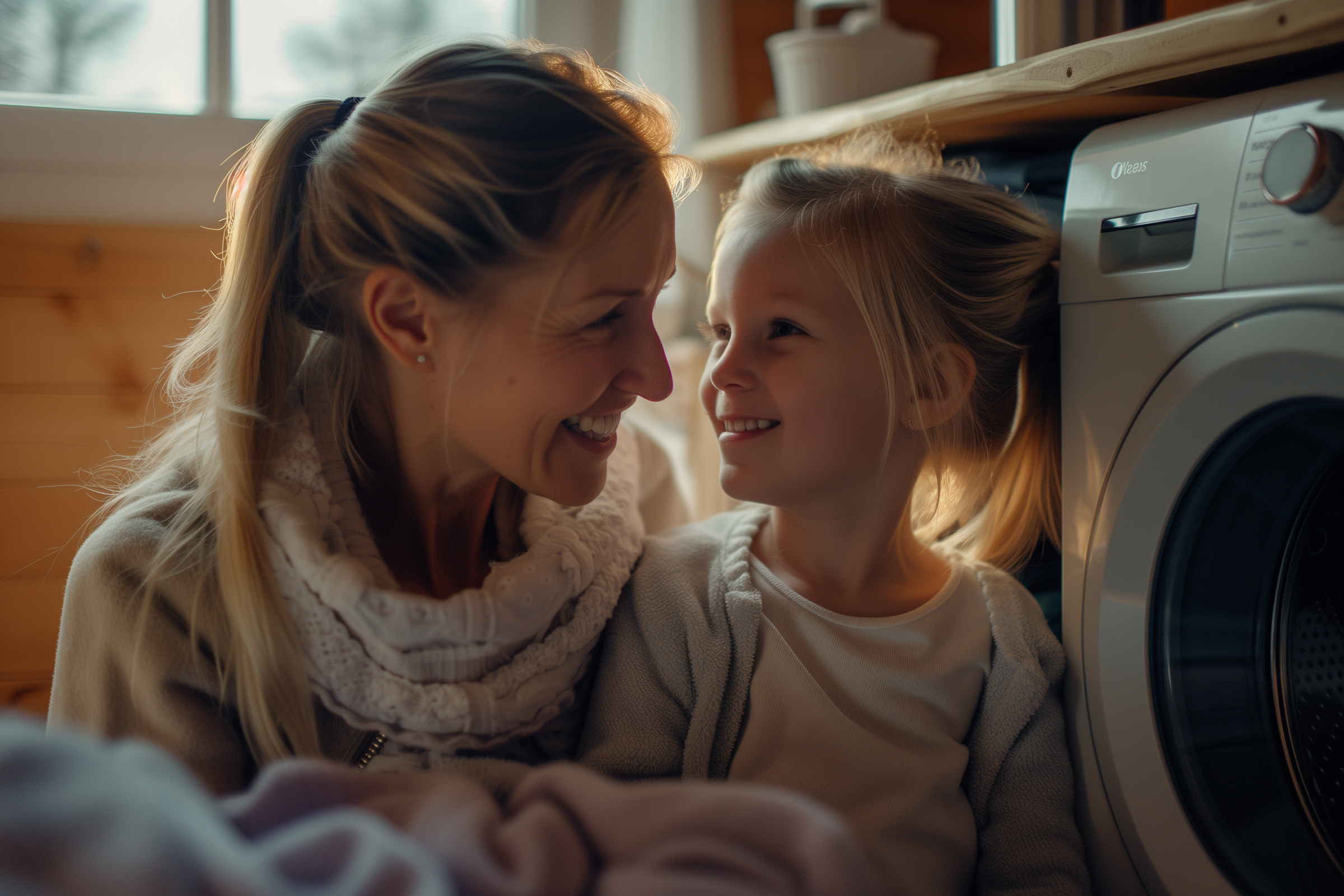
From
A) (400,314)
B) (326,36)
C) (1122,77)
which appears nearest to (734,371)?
(400,314)

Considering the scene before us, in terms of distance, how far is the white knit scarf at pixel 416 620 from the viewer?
0.76m

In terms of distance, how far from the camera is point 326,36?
1.66 meters

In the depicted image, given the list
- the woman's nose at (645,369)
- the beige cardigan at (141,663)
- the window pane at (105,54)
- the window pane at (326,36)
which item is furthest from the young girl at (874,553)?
the window pane at (105,54)

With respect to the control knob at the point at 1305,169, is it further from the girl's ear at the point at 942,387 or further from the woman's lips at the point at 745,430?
the woman's lips at the point at 745,430

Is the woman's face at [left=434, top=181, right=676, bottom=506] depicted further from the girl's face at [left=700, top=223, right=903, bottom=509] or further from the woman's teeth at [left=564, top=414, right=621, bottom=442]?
the girl's face at [left=700, top=223, right=903, bottom=509]

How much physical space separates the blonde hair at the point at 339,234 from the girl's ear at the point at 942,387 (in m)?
0.37

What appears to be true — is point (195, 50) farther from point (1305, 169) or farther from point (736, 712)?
point (1305, 169)

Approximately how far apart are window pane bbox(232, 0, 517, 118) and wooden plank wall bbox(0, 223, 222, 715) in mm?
345

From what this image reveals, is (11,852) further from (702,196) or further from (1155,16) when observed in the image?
(702,196)

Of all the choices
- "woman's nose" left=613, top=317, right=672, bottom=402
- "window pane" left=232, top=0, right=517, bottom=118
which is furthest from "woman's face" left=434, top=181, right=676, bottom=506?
Answer: "window pane" left=232, top=0, right=517, bottom=118

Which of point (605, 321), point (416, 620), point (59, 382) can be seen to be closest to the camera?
point (416, 620)

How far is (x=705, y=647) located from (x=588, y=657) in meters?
0.12

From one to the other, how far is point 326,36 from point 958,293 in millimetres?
1292

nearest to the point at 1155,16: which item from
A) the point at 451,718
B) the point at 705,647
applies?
the point at 705,647
